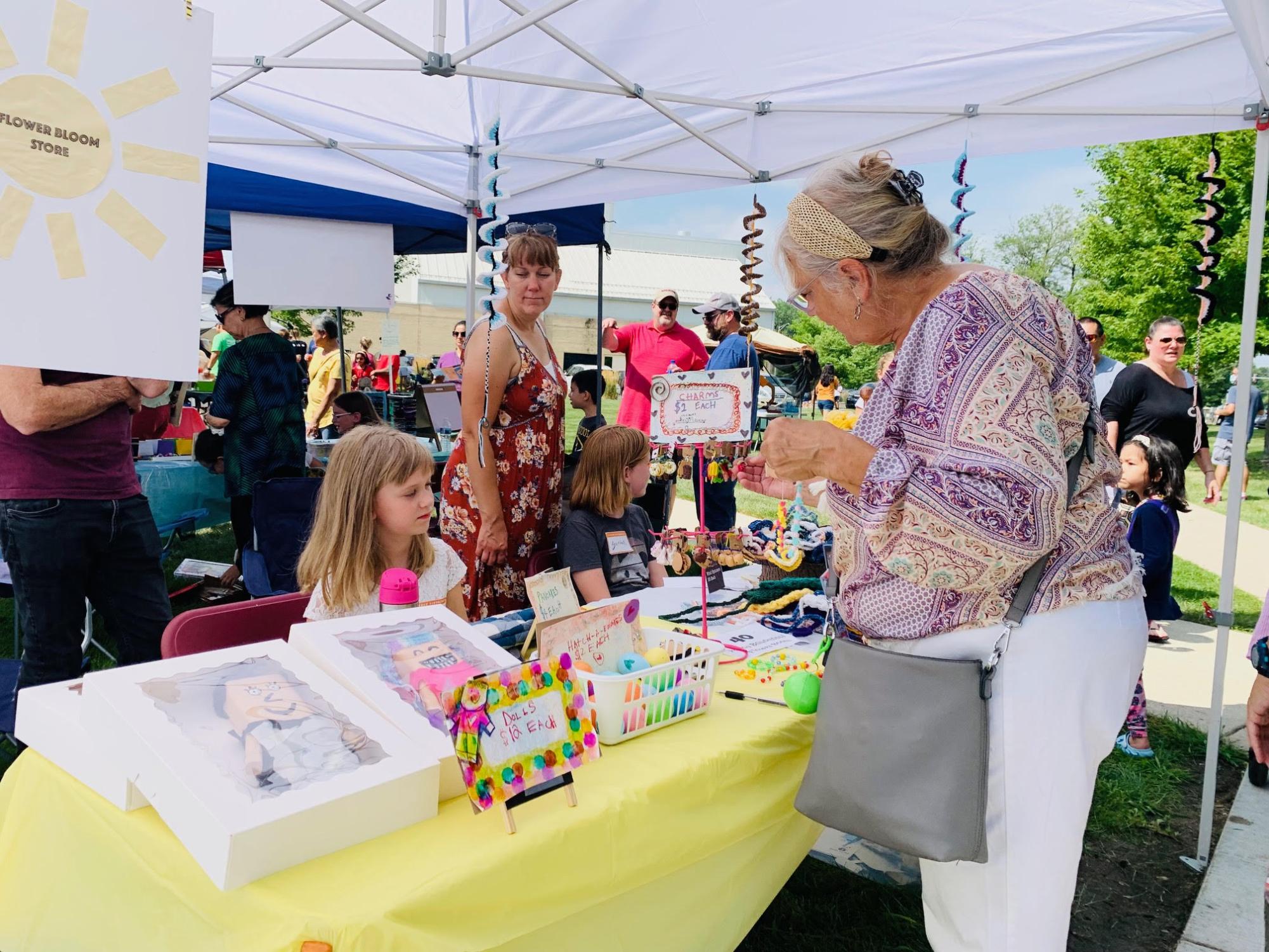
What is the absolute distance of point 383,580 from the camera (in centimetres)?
171

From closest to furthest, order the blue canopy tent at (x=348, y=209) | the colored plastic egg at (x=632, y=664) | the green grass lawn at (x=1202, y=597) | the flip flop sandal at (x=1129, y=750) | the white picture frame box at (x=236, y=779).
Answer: the white picture frame box at (x=236, y=779) < the colored plastic egg at (x=632, y=664) < the flip flop sandal at (x=1129, y=750) < the blue canopy tent at (x=348, y=209) < the green grass lawn at (x=1202, y=597)

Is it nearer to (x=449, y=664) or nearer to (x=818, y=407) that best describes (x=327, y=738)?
(x=449, y=664)

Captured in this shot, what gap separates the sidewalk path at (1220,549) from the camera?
21.9ft

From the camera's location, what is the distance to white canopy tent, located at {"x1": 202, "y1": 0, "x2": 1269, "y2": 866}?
111 inches

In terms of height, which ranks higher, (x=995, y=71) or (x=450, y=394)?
(x=995, y=71)

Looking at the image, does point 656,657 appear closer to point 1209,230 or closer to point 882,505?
point 882,505

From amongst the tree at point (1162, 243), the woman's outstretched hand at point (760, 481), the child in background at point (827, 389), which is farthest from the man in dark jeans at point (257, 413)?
the child in background at point (827, 389)

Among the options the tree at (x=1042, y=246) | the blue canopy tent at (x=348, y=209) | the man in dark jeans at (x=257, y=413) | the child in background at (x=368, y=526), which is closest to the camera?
the child in background at (x=368, y=526)

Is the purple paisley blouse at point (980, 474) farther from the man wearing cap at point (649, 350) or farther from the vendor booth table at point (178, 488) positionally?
the man wearing cap at point (649, 350)

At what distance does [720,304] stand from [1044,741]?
470 cm

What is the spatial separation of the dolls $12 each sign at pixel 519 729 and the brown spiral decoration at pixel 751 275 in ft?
4.62

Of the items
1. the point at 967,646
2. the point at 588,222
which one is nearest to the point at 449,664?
the point at 967,646

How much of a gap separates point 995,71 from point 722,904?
3076 mm

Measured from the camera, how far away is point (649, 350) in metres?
5.90
